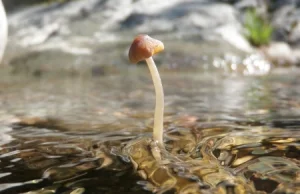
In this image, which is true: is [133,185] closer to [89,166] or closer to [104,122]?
[89,166]

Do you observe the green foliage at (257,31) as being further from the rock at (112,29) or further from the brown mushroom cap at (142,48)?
the brown mushroom cap at (142,48)

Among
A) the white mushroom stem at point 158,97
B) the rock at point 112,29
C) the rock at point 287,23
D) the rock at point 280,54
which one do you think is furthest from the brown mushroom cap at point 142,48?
the rock at point 287,23

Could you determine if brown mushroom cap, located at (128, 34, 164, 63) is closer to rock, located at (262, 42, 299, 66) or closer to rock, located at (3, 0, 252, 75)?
rock, located at (3, 0, 252, 75)

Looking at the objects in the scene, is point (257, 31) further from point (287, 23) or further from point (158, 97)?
point (158, 97)

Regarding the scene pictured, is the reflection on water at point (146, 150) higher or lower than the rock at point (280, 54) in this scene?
lower

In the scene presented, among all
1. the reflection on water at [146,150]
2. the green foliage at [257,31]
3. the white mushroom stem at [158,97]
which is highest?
the green foliage at [257,31]

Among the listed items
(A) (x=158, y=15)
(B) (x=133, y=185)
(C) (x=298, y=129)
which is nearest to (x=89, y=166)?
(B) (x=133, y=185)
